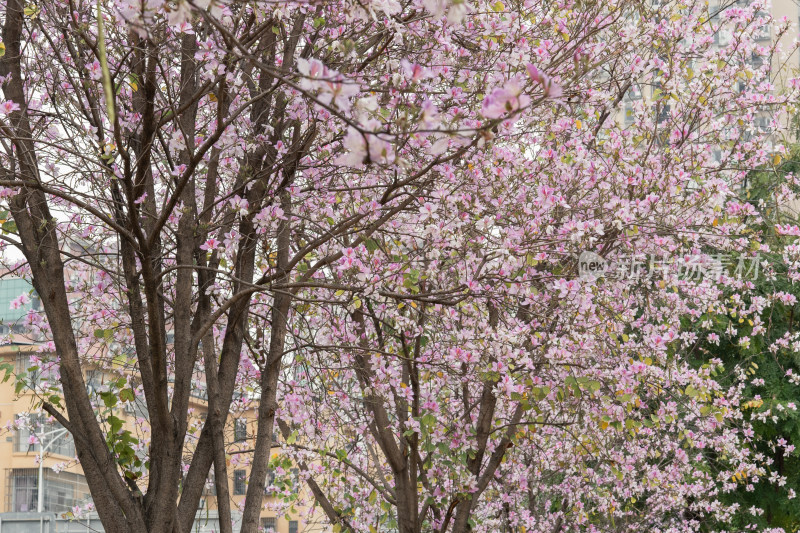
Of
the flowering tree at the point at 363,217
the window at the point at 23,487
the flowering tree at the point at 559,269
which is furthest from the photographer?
the window at the point at 23,487

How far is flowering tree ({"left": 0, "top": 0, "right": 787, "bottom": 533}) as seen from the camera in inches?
210

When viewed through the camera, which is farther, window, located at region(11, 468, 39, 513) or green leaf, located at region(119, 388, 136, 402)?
window, located at region(11, 468, 39, 513)

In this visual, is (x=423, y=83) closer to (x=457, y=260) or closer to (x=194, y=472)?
(x=457, y=260)

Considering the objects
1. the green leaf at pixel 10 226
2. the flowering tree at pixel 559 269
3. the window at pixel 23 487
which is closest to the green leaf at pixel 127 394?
the green leaf at pixel 10 226

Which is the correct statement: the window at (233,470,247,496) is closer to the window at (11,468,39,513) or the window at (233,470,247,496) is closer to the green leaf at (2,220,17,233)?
the green leaf at (2,220,17,233)

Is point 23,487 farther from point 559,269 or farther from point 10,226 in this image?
point 559,269

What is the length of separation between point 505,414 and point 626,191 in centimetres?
311

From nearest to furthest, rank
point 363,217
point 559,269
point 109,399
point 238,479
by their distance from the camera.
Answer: point 109,399 < point 363,217 < point 559,269 < point 238,479

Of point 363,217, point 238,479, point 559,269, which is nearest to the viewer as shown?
point 363,217

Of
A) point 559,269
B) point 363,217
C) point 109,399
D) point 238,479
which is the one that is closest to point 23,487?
point 238,479

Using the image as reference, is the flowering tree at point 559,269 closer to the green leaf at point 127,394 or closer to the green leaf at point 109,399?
the green leaf at point 127,394

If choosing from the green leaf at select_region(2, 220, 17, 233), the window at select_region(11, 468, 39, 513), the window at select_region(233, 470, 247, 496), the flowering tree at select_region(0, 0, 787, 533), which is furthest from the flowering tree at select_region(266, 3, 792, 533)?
the window at select_region(11, 468, 39, 513)

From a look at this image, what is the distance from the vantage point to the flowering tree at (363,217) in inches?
210

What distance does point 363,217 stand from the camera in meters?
6.04
